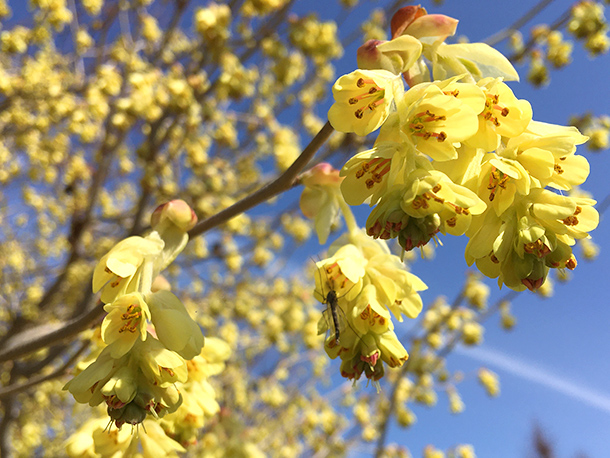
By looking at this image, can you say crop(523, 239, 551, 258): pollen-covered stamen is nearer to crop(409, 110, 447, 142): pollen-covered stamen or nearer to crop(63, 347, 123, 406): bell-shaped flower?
crop(409, 110, 447, 142): pollen-covered stamen

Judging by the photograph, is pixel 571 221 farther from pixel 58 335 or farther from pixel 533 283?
pixel 58 335

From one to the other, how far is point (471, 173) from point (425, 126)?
0.39 ft

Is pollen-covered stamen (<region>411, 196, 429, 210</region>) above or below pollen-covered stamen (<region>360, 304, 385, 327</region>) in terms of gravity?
above

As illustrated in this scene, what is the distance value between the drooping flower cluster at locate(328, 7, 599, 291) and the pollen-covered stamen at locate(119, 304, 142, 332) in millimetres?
481

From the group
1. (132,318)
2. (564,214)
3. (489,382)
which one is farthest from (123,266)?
(489,382)

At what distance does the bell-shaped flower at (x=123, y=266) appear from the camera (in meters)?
0.92

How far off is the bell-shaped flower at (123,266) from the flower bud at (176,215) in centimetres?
11

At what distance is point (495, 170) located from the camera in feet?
2.47

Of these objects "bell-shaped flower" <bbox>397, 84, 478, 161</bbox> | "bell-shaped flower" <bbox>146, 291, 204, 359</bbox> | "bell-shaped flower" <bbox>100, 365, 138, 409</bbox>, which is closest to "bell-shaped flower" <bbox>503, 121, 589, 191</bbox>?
"bell-shaped flower" <bbox>397, 84, 478, 161</bbox>

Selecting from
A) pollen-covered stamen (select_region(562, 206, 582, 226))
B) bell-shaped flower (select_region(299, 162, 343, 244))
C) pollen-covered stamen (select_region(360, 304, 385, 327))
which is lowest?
pollen-covered stamen (select_region(360, 304, 385, 327))

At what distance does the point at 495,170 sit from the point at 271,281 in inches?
253

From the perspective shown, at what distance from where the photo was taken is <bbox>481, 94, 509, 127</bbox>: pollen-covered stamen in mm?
770

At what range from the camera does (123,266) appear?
0.90m

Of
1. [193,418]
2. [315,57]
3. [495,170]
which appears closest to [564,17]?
Answer: [315,57]
